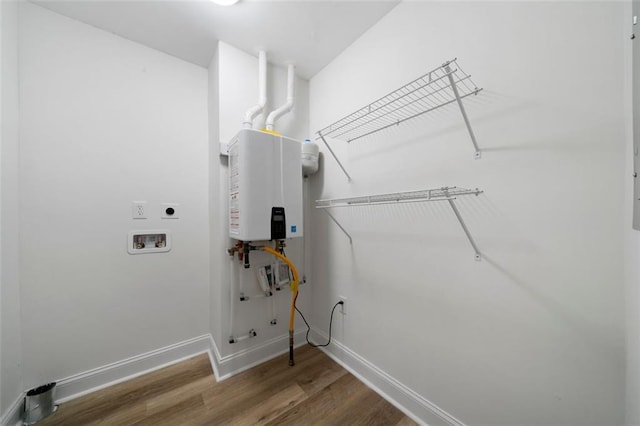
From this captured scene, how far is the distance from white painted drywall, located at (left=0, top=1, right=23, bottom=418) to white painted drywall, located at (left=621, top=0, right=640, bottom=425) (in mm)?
2610

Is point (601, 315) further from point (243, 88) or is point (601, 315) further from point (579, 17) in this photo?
point (243, 88)

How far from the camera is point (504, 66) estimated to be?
3.23 ft

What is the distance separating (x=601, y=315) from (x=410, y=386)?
0.99 metres

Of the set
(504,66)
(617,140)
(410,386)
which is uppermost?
(504,66)

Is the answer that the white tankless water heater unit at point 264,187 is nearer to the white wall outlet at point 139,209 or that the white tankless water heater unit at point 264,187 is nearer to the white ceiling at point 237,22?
the white wall outlet at point 139,209

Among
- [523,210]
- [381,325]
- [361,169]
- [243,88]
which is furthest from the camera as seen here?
[243,88]

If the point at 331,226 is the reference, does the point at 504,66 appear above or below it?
above

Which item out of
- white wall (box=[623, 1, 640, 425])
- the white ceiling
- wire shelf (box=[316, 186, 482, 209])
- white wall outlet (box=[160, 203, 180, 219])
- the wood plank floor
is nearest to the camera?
white wall (box=[623, 1, 640, 425])

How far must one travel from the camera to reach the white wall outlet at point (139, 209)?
166cm

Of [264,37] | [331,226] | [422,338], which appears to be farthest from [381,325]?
[264,37]

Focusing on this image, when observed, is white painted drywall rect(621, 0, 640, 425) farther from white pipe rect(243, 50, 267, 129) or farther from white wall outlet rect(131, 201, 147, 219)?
white wall outlet rect(131, 201, 147, 219)

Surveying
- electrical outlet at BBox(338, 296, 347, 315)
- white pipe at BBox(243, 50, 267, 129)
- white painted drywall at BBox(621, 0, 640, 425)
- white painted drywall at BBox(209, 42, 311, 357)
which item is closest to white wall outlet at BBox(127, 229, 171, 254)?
white painted drywall at BBox(209, 42, 311, 357)

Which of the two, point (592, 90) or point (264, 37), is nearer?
point (592, 90)

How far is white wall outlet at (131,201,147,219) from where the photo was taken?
166cm
